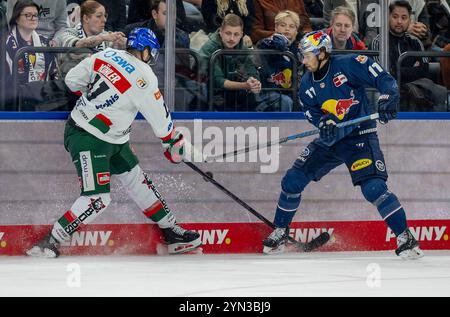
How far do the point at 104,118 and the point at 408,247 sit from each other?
6.94 ft

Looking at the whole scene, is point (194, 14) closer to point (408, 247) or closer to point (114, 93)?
point (114, 93)

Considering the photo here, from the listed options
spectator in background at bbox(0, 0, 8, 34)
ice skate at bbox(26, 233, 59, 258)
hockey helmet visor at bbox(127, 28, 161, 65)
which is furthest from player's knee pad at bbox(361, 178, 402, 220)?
spectator in background at bbox(0, 0, 8, 34)

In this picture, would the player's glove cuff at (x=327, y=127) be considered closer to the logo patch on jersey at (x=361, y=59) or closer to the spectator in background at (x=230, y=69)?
the logo patch on jersey at (x=361, y=59)

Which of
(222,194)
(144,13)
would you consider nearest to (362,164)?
(222,194)

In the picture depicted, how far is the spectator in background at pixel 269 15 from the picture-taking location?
9.09 m

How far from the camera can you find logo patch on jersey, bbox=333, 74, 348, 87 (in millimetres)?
8938

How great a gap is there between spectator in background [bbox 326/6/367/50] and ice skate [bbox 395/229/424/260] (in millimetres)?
1334

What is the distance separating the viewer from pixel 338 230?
30.7ft

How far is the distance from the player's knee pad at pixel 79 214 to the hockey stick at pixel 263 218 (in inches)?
28.8

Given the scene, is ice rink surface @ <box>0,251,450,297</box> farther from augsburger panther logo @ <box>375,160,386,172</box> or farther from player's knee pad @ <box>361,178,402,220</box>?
augsburger panther logo @ <box>375,160,386,172</box>

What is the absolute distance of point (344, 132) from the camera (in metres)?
8.95

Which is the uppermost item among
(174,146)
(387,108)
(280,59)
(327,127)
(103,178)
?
(280,59)
